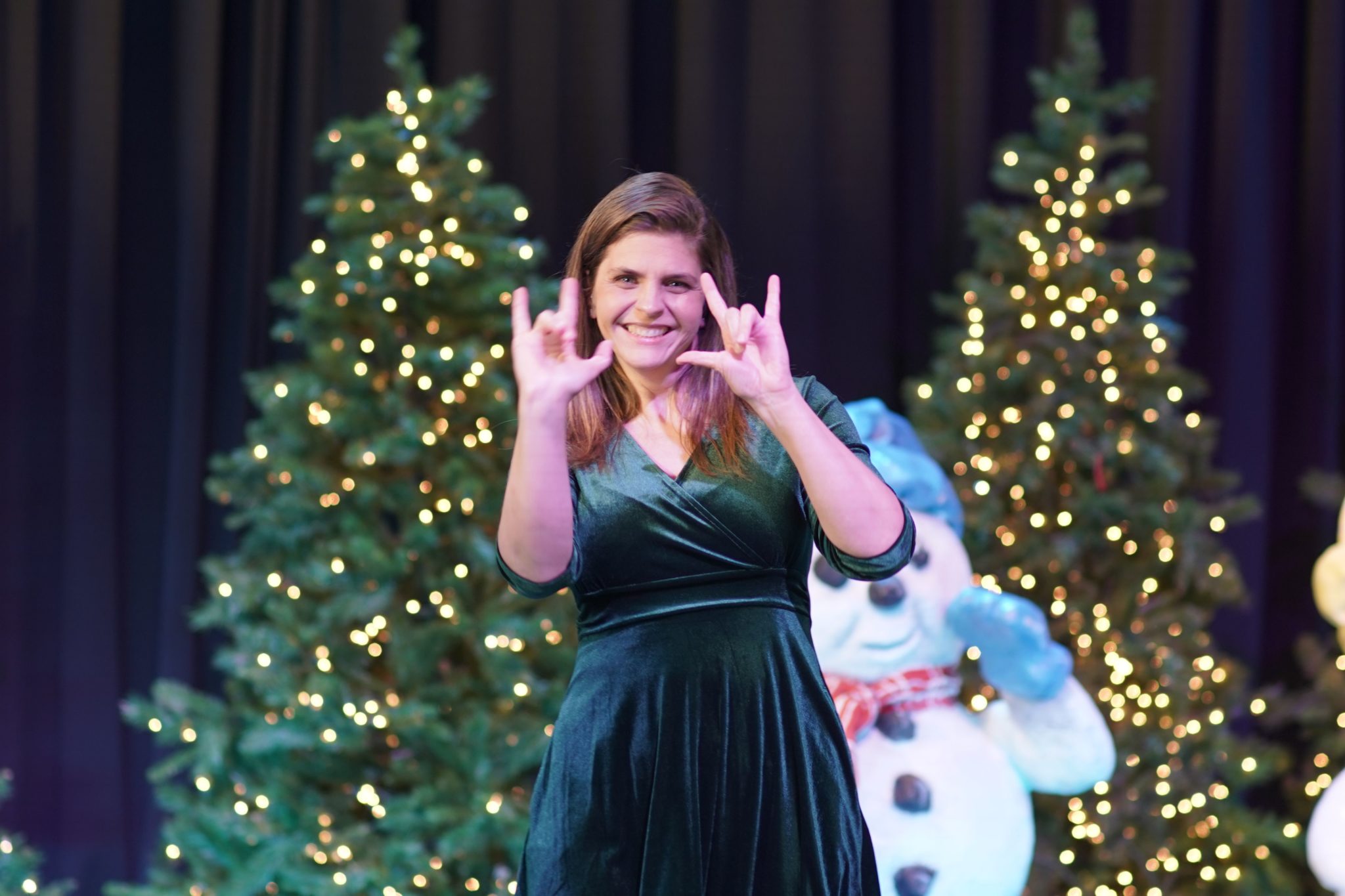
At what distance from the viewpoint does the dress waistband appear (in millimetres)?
1582

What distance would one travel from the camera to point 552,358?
149 centimetres

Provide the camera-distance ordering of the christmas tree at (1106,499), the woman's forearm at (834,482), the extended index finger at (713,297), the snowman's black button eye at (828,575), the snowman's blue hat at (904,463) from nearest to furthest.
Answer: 1. the woman's forearm at (834,482)
2. the extended index finger at (713,297)
3. the snowman's black button eye at (828,575)
4. the snowman's blue hat at (904,463)
5. the christmas tree at (1106,499)

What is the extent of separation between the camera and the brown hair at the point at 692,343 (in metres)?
1.64

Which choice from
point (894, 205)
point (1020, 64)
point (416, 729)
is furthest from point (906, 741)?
point (1020, 64)

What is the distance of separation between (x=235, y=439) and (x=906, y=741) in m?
2.59

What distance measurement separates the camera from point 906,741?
9.16 feet

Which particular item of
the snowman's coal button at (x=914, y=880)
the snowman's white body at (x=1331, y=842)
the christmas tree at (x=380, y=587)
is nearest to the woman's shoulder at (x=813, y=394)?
the snowman's coal button at (x=914, y=880)

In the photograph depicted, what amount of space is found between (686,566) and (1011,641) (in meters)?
1.31

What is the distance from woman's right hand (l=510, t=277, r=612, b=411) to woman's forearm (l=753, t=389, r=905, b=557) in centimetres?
17

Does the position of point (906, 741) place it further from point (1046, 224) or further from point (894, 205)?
point (894, 205)

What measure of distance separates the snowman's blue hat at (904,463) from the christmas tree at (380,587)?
0.91 metres

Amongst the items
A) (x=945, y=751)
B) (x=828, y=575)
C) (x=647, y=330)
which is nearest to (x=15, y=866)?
(x=828, y=575)

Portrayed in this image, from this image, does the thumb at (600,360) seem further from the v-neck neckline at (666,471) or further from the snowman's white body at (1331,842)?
the snowman's white body at (1331,842)

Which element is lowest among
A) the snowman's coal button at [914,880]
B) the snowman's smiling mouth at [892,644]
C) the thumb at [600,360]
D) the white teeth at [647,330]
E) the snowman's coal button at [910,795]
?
the snowman's coal button at [914,880]
